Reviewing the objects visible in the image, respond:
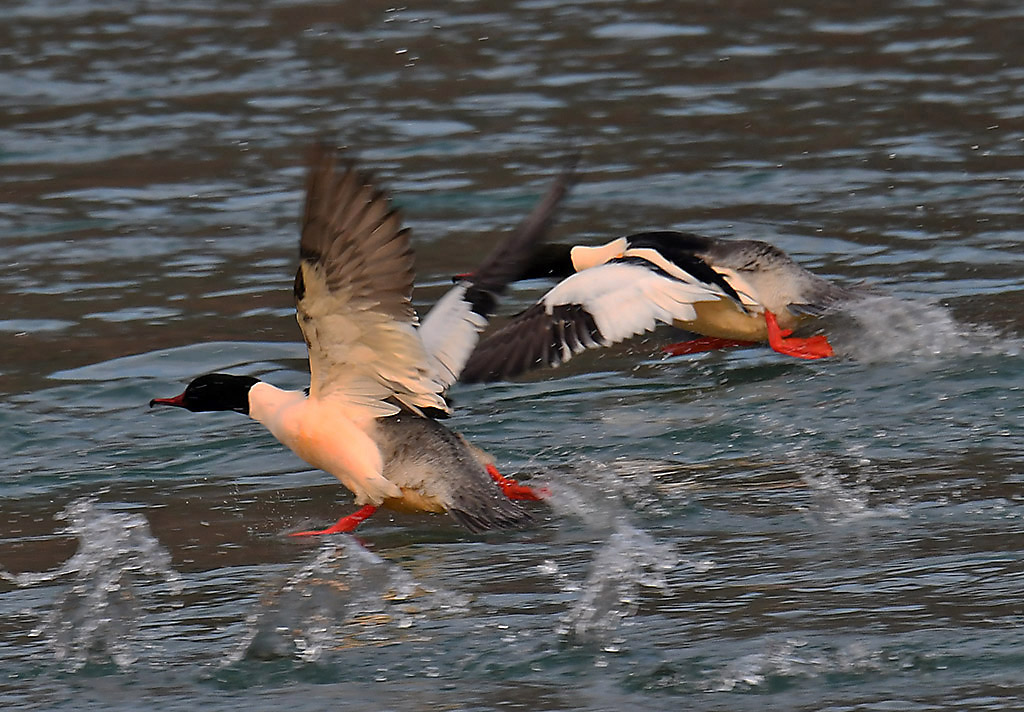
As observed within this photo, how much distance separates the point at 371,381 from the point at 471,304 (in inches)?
30.4

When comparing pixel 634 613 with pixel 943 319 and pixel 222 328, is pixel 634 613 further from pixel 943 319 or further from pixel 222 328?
pixel 222 328

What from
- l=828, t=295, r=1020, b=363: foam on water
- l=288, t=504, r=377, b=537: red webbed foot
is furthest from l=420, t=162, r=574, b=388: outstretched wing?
l=828, t=295, r=1020, b=363: foam on water

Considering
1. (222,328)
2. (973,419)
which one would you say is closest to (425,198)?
(222,328)

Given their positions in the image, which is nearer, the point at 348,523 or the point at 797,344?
the point at 348,523

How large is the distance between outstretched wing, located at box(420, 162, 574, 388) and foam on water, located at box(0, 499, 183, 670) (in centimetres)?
127

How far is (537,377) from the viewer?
865cm

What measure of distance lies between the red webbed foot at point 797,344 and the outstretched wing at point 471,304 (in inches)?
55.7

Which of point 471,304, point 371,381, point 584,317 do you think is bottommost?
point 584,317

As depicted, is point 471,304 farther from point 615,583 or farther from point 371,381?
point 615,583

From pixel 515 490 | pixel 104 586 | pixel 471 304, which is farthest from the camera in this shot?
pixel 471 304

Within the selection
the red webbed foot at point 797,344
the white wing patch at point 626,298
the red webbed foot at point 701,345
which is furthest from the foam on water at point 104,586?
the red webbed foot at point 797,344

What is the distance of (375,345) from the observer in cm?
638

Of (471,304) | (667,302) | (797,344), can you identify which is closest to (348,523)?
(471,304)

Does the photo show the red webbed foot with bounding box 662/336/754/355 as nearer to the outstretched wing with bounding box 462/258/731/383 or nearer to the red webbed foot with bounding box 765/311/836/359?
the red webbed foot with bounding box 765/311/836/359
